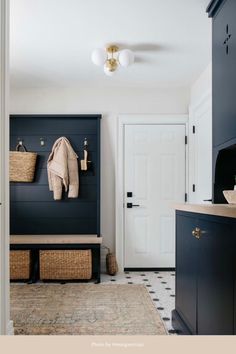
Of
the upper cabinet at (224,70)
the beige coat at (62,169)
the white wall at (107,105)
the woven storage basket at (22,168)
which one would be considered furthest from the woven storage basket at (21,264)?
the upper cabinet at (224,70)

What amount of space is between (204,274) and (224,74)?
1.29m

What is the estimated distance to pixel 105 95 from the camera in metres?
4.21

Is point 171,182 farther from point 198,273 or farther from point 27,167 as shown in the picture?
point 198,273

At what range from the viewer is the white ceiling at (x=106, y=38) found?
91.4 inches

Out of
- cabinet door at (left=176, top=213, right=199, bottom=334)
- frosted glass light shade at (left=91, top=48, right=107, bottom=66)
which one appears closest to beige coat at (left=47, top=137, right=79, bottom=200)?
frosted glass light shade at (left=91, top=48, right=107, bottom=66)

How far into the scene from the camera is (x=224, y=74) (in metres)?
2.07

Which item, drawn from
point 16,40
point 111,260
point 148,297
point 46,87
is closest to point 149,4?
point 16,40

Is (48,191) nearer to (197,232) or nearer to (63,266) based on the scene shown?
(63,266)

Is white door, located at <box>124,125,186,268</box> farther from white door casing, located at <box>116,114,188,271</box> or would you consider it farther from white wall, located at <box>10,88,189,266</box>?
white wall, located at <box>10,88,189,266</box>

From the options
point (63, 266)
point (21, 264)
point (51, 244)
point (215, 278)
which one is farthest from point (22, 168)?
point (215, 278)

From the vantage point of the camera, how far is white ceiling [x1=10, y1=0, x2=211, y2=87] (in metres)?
2.32

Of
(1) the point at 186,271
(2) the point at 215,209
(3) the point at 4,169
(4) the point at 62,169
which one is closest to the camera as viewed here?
(2) the point at 215,209

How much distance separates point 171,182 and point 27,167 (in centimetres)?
190

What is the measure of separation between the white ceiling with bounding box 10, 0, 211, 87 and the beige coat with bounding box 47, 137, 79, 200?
85 centimetres
